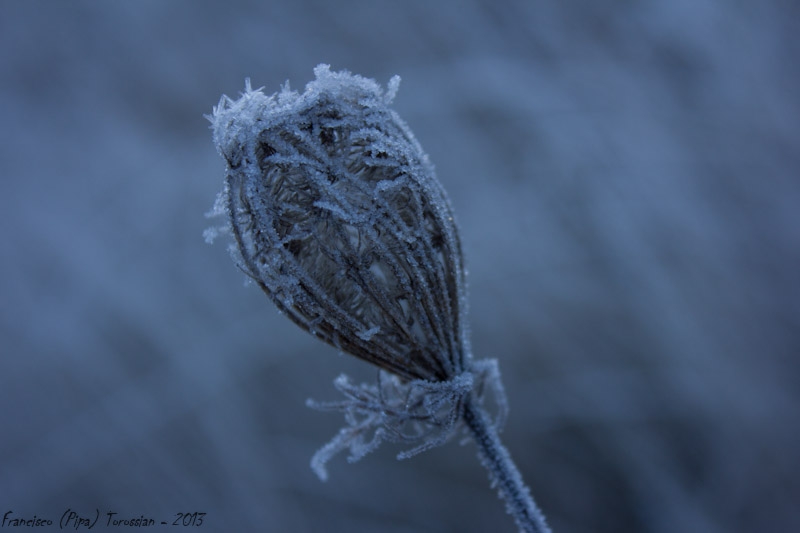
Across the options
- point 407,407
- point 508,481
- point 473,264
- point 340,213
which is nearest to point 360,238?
point 340,213

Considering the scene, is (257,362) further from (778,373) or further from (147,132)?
(778,373)

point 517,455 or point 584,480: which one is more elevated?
point 517,455

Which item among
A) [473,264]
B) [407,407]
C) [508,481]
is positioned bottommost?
[508,481]

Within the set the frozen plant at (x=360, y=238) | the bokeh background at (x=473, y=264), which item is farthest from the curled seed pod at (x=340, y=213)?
the bokeh background at (x=473, y=264)

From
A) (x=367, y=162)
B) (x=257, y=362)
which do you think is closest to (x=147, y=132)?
(x=257, y=362)

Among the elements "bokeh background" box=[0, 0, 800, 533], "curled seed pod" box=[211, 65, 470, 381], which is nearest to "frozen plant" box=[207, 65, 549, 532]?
"curled seed pod" box=[211, 65, 470, 381]

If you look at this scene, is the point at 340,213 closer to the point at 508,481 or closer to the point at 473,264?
the point at 508,481
